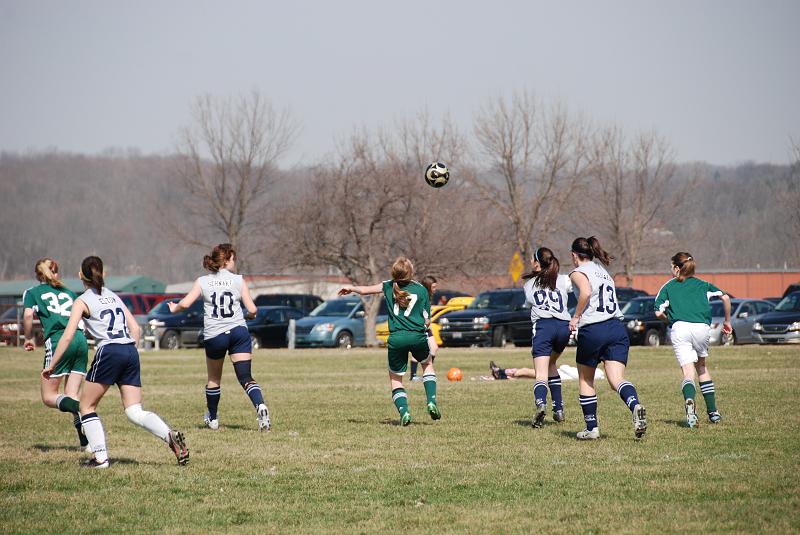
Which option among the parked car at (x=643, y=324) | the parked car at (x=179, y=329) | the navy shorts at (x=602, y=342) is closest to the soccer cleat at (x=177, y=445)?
the navy shorts at (x=602, y=342)

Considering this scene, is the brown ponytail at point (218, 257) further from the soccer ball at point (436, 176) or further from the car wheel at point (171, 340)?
the car wheel at point (171, 340)

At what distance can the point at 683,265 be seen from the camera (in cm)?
1265

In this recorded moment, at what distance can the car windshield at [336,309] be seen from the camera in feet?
127

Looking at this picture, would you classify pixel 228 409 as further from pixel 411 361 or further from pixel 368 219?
pixel 368 219

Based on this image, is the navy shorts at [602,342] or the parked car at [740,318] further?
the parked car at [740,318]

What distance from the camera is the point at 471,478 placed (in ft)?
29.3

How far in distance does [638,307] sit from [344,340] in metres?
9.73

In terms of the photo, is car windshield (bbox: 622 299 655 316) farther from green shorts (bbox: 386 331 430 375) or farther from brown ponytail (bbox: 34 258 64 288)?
brown ponytail (bbox: 34 258 64 288)

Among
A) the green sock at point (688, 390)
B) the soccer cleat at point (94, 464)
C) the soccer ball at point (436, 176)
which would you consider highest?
the soccer ball at point (436, 176)

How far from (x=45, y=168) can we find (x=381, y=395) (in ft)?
544

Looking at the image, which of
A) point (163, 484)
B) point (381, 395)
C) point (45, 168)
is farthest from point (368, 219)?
point (45, 168)

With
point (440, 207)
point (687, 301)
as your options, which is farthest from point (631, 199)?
point (687, 301)

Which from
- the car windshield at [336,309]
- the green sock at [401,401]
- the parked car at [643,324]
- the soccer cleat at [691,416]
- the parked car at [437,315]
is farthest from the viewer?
the car windshield at [336,309]

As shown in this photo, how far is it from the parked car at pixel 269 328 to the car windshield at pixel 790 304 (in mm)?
15934
